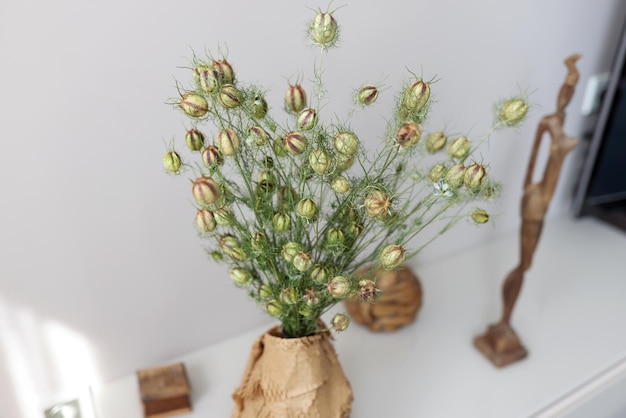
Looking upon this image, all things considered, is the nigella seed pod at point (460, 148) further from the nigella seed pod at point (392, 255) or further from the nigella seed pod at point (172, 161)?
the nigella seed pod at point (172, 161)

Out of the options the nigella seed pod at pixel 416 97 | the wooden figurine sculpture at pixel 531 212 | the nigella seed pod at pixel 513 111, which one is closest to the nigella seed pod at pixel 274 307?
the nigella seed pod at pixel 416 97

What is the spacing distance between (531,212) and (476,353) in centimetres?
32

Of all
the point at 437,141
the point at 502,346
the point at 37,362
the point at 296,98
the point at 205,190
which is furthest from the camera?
the point at 502,346

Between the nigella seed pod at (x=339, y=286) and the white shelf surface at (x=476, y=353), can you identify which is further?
the white shelf surface at (x=476, y=353)

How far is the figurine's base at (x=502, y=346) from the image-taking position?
1.17 meters

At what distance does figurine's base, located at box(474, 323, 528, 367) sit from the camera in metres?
1.17

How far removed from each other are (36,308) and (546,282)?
113 centimetres

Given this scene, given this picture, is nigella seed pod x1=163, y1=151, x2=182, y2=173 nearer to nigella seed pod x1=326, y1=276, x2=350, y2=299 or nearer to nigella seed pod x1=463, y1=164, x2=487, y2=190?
nigella seed pod x1=326, y1=276, x2=350, y2=299

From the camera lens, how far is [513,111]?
2.74 ft

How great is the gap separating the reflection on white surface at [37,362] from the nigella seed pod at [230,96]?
57 centimetres

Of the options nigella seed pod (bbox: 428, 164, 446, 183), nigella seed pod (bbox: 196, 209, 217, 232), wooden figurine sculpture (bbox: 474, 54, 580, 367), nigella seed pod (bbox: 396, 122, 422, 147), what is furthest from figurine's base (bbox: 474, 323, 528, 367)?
nigella seed pod (bbox: 196, 209, 217, 232)

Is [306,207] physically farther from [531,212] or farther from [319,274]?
[531,212]

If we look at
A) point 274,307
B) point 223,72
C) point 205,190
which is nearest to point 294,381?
point 274,307

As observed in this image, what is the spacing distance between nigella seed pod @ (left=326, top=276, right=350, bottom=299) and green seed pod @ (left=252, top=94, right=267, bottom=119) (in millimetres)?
226
